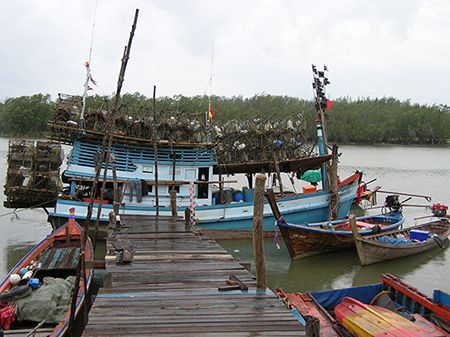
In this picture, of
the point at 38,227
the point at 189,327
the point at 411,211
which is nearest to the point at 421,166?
the point at 411,211

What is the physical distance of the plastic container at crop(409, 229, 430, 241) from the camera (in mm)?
14336

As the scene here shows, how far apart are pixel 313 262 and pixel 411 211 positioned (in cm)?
1326

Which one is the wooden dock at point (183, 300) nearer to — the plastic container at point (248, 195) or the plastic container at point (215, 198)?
the plastic container at point (215, 198)

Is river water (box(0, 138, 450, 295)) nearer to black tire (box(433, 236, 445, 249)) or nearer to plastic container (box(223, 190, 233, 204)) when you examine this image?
black tire (box(433, 236, 445, 249))

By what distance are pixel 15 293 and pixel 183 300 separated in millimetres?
4583

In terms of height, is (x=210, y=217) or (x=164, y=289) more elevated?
(x=164, y=289)

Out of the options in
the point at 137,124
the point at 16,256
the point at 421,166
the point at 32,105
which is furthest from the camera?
the point at 32,105

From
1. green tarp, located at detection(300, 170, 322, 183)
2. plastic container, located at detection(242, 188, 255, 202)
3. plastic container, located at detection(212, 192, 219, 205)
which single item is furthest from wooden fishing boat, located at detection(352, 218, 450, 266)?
plastic container, located at detection(212, 192, 219, 205)

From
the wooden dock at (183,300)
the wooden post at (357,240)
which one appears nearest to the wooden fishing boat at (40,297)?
the wooden dock at (183,300)

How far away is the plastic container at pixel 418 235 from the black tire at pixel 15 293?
14518mm

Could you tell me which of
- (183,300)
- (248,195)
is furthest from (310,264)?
(183,300)

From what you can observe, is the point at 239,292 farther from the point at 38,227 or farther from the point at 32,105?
the point at 32,105

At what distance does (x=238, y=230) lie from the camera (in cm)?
1591

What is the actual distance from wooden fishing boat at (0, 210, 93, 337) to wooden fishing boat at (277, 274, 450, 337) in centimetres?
492
